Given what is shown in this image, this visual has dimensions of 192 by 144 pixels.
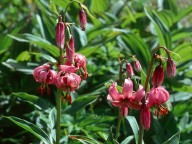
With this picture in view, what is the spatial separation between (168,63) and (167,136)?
81 centimetres

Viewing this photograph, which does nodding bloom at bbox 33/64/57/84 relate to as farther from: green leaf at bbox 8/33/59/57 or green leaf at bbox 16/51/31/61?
green leaf at bbox 16/51/31/61

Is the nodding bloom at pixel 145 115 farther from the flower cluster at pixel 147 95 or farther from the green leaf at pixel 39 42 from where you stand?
the green leaf at pixel 39 42

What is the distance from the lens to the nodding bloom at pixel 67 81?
1657 millimetres

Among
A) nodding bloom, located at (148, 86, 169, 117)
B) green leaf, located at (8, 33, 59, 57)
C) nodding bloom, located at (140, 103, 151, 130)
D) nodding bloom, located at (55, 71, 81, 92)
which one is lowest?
nodding bloom, located at (140, 103, 151, 130)

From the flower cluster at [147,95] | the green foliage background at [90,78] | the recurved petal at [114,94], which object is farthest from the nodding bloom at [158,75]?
the green foliage background at [90,78]

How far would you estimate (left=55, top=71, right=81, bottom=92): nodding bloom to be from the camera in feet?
5.44

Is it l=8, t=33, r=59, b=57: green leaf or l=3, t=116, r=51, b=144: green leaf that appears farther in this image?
l=8, t=33, r=59, b=57: green leaf

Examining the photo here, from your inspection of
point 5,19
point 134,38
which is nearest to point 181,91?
point 134,38

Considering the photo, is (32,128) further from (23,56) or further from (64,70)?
(23,56)

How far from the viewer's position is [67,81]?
166cm

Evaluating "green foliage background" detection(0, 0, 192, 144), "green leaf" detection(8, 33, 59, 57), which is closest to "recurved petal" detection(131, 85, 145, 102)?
"green foliage background" detection(0, 0, 192, 144)

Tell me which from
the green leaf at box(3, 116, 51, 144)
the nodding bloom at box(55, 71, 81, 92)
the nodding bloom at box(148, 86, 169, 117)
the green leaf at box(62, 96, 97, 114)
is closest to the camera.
→ the nodding bloom at box(148, 86, 169, 117)

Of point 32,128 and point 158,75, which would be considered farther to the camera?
point 32,128

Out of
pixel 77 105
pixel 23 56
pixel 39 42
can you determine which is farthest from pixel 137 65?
pixel 23 56
